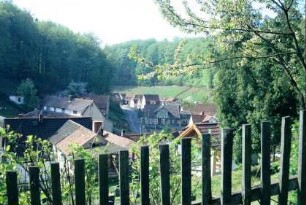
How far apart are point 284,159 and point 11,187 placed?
70.4 inches

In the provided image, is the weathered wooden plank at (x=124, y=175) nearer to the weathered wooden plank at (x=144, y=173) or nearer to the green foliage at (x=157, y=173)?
the weathered wooden plank at (x=144, y=173)

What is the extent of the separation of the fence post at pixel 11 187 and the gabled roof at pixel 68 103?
68.1m

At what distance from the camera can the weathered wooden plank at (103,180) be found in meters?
2.30

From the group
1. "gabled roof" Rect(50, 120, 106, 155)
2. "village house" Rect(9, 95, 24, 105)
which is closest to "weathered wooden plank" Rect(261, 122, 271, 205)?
"gabled roof" Rect(50, 120, 106, 155)

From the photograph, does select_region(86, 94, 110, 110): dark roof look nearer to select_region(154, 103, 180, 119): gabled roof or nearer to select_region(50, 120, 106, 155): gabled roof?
select_region(154, 103, 180, 119): gabled roof

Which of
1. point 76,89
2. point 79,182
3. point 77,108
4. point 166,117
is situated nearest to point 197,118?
point 166,117

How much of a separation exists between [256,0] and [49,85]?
96430 mm

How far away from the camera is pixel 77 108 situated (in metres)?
72.6

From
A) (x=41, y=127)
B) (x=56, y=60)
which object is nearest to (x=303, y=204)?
(x=41, y=127)

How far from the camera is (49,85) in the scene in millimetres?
97000

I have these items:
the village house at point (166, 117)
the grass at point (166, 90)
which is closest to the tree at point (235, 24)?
the village house at point (166, 117)

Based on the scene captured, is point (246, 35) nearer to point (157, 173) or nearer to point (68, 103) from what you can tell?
point (157, 173)

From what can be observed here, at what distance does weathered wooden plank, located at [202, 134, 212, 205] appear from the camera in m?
2.51

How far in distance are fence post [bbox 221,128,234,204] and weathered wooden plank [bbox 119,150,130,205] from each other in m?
0.61
